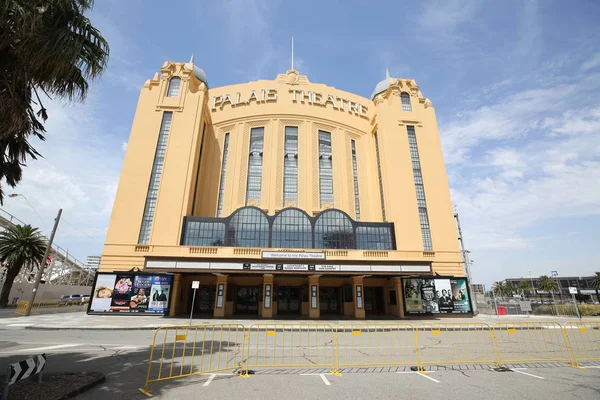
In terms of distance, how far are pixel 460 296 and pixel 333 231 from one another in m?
13.9

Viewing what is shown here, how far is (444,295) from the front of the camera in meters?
28.5

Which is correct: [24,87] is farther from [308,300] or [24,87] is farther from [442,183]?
[442,183]

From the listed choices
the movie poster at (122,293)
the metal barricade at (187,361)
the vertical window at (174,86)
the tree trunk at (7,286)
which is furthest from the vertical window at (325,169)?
the tree trunk at (7,286)

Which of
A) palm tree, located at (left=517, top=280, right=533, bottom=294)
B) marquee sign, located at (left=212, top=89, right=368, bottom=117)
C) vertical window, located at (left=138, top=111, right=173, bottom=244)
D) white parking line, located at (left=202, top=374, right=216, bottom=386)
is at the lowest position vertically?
white parking line, located at (left=202, top=374, right=216, bottom=386)

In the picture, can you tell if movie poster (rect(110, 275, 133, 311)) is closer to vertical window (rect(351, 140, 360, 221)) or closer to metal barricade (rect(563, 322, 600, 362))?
vertical window (rect(351, 140, 360, 221))

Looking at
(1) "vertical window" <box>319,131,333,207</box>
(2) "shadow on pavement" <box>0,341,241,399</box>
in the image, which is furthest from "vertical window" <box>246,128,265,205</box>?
(2) "shadow on pavement" <box>0,341,241,399</box>

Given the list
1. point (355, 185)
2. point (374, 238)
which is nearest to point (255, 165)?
point (355, 185)

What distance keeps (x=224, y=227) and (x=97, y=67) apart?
23810 millimetres

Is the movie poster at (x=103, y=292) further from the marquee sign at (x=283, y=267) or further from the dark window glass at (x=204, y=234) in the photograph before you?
the dark window glass at (x=204, y=234)

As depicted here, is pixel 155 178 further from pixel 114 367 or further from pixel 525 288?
pixel 525 288

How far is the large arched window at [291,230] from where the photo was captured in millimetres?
30094

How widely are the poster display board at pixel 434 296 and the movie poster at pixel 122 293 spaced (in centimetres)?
2535

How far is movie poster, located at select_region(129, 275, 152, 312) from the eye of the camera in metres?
25.9

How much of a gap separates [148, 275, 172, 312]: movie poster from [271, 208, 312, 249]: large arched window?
414 inches
